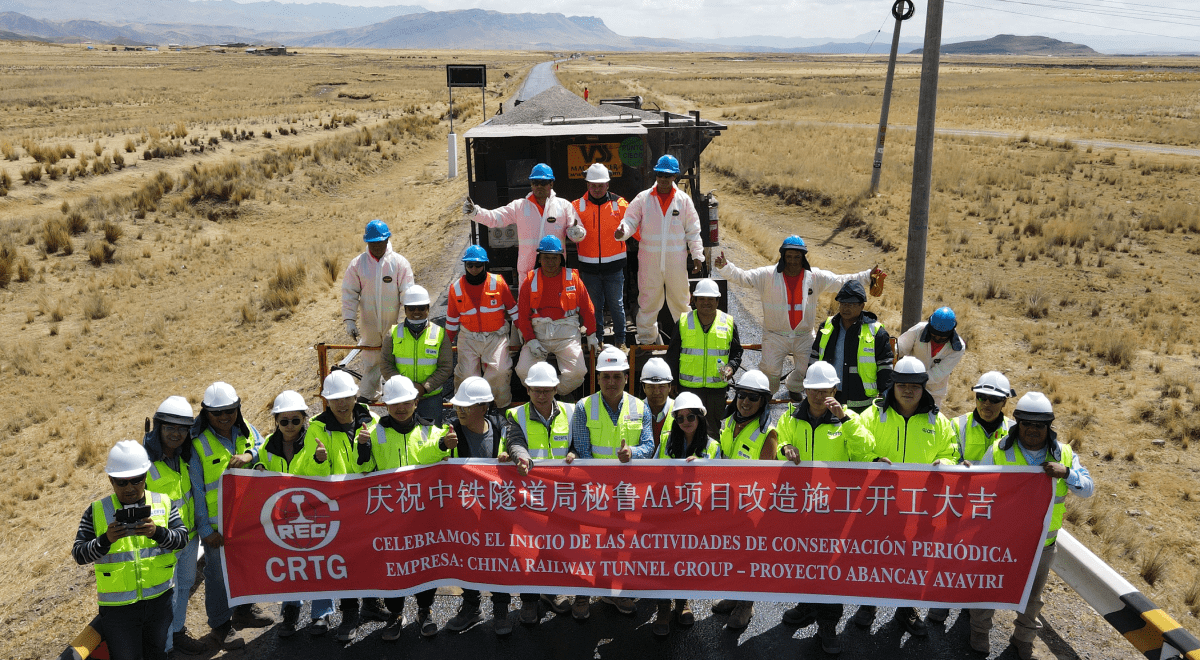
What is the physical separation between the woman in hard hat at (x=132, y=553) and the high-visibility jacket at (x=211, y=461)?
1.32 feet

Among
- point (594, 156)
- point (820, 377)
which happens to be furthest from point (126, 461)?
point (594, 156)

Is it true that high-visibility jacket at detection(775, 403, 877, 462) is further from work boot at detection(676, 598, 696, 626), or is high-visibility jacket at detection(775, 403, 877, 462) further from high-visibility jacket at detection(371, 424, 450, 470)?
high-visibility jacket at detection(371, 424, 450, 470)

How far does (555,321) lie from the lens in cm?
791

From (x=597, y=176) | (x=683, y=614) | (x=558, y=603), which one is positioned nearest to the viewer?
(x=683, y=614)

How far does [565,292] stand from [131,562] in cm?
421

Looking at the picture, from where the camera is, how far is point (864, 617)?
5.88 m

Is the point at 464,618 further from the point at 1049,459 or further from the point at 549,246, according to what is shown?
the point at 1049,459

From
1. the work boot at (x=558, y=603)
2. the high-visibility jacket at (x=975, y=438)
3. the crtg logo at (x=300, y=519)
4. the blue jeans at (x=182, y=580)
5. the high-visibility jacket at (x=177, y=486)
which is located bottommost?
the work boot at (x=558, y=603)

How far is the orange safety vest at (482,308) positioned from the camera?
25.6 ft

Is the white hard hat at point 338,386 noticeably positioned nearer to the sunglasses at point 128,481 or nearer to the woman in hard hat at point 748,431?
the sunglasses at point 128,481

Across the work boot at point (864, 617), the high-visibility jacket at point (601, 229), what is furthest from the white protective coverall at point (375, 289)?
the work boot at point (864, 617)

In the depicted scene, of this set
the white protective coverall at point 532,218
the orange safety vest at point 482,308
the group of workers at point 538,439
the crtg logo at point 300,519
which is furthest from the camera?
the white protective coverall at point 532,218

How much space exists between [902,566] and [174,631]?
16.5ft

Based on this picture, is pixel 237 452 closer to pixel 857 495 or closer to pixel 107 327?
pixel 857 495
